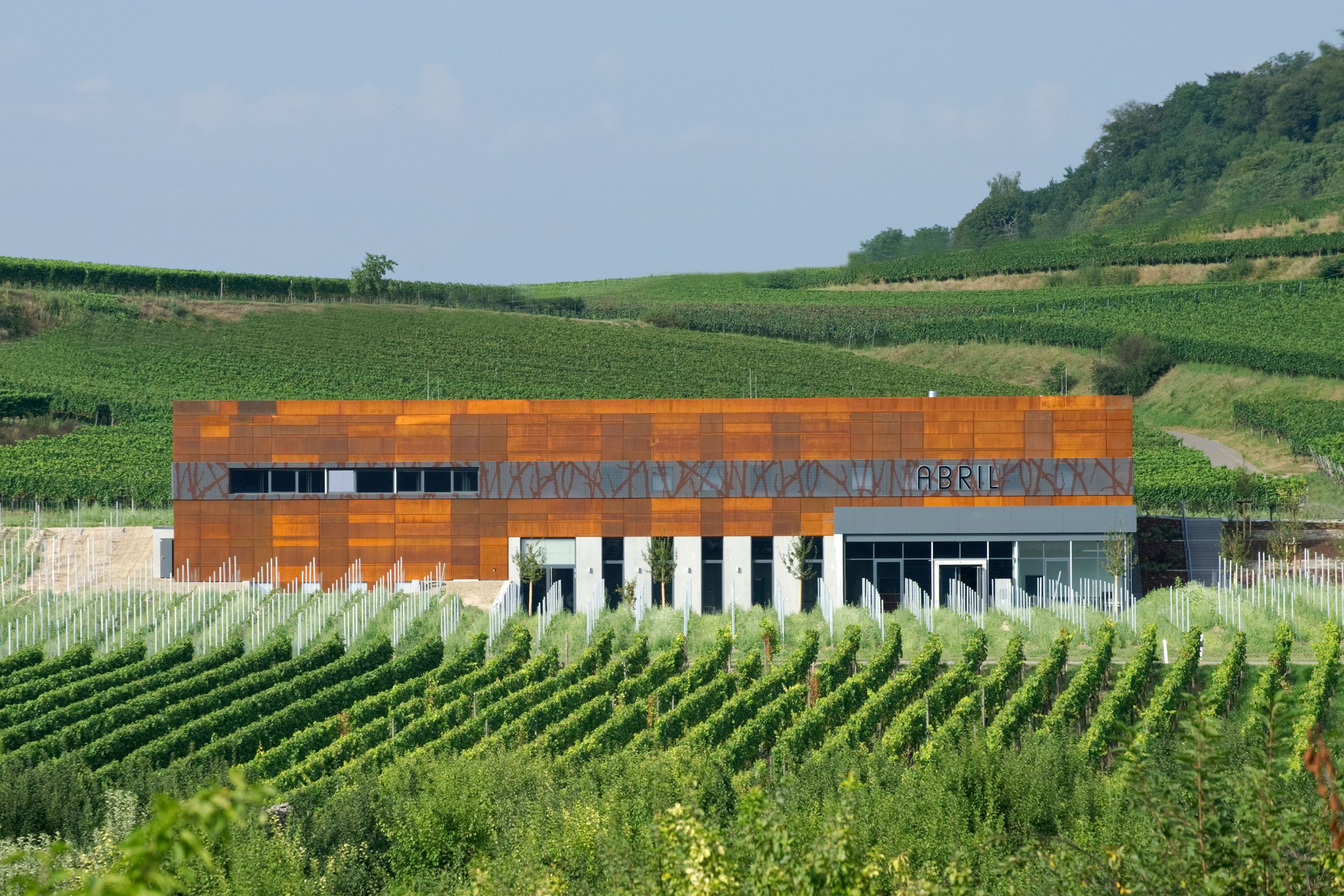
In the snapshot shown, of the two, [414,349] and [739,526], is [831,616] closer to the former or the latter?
[739,526]

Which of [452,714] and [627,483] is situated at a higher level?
[627,483]

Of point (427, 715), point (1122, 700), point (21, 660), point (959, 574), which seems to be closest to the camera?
point (427, 715)

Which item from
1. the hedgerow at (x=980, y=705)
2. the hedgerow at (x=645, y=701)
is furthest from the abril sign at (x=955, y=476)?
the hedgerow at (x=645, y=701)

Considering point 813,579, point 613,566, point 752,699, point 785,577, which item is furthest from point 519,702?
point 813,579

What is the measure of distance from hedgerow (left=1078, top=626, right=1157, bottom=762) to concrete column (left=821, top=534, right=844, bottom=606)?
1010 cm

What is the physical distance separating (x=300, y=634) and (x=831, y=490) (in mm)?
16585

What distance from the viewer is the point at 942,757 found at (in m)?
22.9

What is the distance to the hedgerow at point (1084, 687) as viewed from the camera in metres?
27.6

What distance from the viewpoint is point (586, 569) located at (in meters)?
44.2

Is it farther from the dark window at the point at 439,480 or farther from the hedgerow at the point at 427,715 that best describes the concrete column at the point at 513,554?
the hedgerow at the point at 427,715

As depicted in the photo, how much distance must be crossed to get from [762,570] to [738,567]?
734 mm

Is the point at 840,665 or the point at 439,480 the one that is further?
the point at 439,480

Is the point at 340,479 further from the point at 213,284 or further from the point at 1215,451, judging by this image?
the point at 213,284

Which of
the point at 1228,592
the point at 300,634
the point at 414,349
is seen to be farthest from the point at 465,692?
the point at 414,349
